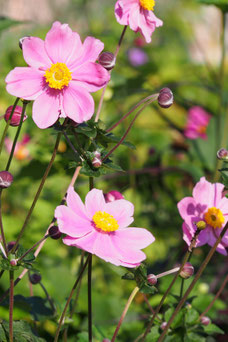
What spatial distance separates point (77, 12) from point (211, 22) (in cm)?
288

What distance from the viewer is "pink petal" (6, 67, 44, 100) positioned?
0.69m

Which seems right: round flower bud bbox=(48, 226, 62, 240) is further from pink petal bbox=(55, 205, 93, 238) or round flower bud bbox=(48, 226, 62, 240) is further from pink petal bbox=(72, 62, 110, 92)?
pink petal bbox=(72, 62, 110, 92)

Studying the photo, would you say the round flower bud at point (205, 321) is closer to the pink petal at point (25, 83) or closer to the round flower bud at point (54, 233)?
the round flower bud at point (54, 233)

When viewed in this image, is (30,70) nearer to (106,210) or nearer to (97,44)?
(97,44)

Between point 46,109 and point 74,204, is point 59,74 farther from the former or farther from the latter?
point 74,204

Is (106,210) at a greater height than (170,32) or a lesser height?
lesser

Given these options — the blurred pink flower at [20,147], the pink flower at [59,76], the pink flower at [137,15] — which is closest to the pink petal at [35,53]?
the pink flower at [59,76]

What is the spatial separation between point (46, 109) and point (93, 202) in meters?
0.14

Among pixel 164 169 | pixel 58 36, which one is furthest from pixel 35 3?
pixel 58 36

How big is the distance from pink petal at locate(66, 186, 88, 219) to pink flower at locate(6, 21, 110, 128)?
0.09 m

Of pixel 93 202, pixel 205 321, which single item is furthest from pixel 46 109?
pixel 205 321

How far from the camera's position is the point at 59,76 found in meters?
0.72

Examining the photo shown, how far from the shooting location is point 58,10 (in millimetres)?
3830

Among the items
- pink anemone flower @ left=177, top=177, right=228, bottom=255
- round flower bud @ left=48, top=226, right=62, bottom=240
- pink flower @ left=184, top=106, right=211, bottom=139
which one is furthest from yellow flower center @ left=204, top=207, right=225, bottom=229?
pink flower @ left=184, top=106, right=211, bottom=139
